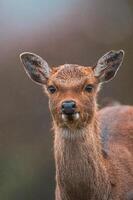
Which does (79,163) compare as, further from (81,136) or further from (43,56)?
(43,56)

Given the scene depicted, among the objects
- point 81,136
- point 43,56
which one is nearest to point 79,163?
point 81,136

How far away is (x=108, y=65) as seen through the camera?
15.3 metres

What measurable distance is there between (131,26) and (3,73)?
3.66 meters

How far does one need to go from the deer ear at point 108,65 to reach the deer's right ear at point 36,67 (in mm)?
604

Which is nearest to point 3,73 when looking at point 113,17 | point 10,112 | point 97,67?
point 10,112

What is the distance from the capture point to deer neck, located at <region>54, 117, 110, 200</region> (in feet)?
47.6

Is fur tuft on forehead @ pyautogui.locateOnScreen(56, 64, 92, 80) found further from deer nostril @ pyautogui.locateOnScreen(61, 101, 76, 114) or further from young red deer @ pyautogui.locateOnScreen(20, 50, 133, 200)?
deer nostril @ pyautogui.locateOnScreen(61, 101, 76, 114)

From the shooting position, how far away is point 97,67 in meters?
15.2

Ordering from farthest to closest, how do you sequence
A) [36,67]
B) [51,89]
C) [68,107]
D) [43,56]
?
[43,56] < [36,67] < [51,89] < [68,107]

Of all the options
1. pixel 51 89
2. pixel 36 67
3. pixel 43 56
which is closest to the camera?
pixel 51 89

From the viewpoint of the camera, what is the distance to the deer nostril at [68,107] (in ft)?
46.0

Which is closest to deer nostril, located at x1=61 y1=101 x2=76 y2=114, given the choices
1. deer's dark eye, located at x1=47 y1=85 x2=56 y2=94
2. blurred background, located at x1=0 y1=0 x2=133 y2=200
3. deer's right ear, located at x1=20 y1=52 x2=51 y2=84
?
deer's dark eye, located at x1=47 y1=85 x2=56 y2=94

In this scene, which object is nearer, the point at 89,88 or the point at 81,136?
the point at 81,136

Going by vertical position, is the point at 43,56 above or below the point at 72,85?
above
